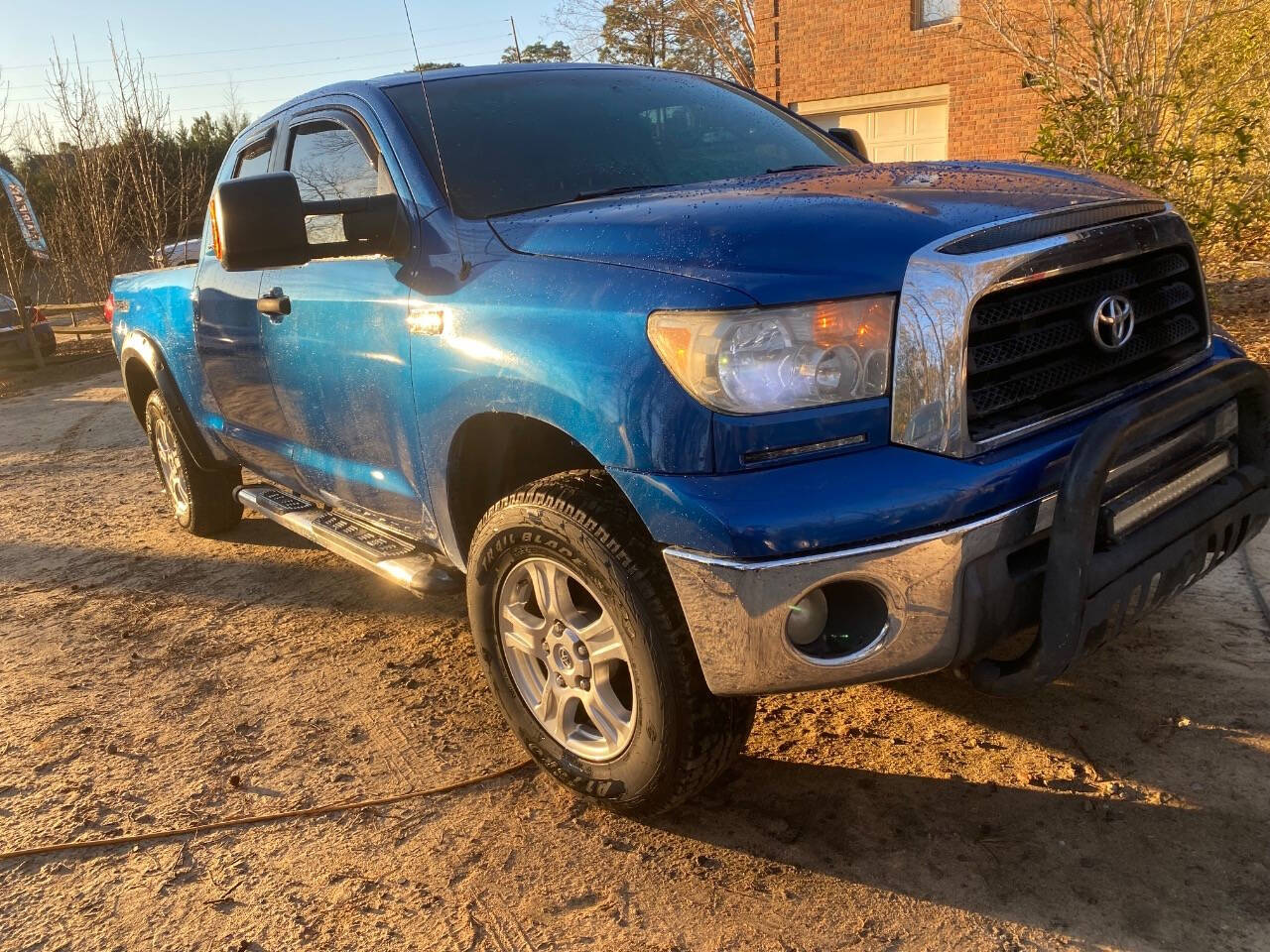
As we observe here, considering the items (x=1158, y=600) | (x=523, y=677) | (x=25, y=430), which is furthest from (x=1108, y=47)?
(x=25, y=430)

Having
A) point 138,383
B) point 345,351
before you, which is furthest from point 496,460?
point 138,383

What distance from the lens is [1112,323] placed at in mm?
2393

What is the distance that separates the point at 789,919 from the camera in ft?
7.30

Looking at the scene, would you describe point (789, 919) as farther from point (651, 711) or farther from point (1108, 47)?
point (1108, 47)

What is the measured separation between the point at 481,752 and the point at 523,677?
1.22 ft

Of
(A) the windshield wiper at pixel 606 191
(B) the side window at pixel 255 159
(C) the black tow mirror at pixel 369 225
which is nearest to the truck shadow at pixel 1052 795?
(A) the windshield wiper at pixel 606 191

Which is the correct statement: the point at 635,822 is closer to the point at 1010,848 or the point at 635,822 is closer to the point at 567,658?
the point at 567,658

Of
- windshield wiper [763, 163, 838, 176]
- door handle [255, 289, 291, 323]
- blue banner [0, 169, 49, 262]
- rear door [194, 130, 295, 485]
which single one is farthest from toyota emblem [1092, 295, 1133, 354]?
blue banner [0, 169, 49, 262]

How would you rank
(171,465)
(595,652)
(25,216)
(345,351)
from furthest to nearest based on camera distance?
(25,216), (171,465), (345,351), (595,652)

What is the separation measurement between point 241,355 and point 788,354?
263 cm

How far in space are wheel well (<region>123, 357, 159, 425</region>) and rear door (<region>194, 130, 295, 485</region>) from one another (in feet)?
3.37

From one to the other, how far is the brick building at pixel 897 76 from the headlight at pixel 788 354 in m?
15.0

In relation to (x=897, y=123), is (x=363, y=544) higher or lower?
lower

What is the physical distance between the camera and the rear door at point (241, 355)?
12.8 ft
